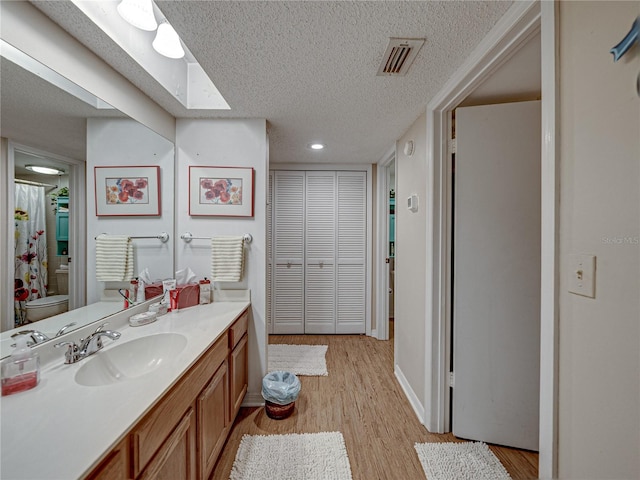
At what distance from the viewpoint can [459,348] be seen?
5.81 ft

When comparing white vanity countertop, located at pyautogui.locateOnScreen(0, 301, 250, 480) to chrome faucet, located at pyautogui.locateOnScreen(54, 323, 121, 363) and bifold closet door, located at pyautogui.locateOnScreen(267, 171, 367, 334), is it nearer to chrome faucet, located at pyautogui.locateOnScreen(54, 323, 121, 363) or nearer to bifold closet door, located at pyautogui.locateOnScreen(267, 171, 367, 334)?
chrome faucet, located at pyautogui.locateOnScreen(54, 323, 121, 363)

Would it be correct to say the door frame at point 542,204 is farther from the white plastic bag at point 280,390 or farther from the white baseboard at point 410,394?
the white plastic bag at point 280,390

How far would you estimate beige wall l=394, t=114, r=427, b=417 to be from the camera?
199 cm

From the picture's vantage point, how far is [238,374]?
1.89 m

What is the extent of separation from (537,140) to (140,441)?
2.30m

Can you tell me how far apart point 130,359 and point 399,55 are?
78.6 inches

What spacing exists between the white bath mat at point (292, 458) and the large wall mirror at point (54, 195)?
1.15 m

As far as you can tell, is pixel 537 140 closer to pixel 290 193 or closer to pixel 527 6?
pixel 527 6

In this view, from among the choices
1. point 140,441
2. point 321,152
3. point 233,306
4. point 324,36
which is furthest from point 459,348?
point 321,152

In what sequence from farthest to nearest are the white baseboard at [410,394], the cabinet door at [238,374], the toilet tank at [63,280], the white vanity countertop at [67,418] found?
the white baseboard at [410,394] < the cabinet door at [238,374] < the toilet tank at [63,280] < the white vanity countertop at [67,418]

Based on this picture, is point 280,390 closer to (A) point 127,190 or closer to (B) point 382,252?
(A) point 127,190

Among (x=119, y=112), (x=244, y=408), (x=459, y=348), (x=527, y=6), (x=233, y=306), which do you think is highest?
(x=527, y=6)

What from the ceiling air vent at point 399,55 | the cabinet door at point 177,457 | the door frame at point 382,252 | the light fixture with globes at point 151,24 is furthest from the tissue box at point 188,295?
the door frame at point 382,252

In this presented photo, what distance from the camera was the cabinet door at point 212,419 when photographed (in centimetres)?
127
